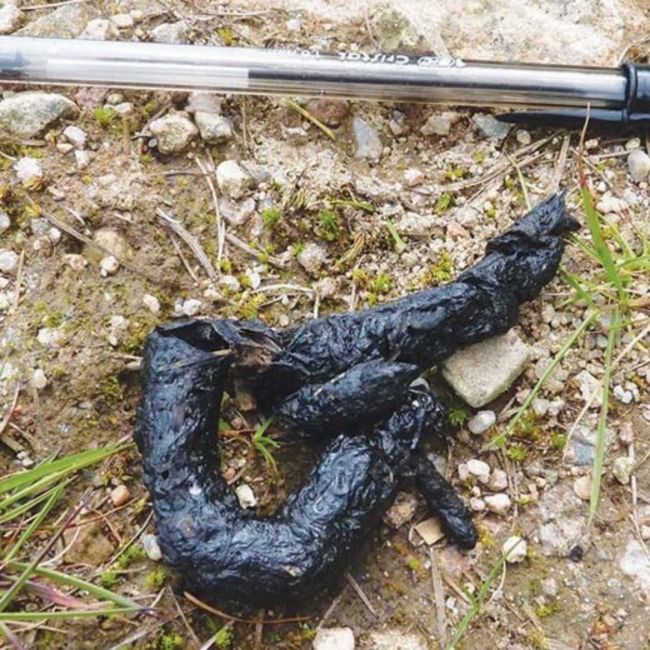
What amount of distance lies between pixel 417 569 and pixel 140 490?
0.69 meters

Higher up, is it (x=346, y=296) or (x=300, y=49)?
(x=300, y=49)

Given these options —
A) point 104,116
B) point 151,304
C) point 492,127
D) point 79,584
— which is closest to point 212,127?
point 104,116

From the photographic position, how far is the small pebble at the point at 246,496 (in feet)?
7.23

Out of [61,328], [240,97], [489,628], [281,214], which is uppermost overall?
[240,97]

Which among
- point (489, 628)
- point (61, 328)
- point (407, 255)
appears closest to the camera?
point (489, 628)

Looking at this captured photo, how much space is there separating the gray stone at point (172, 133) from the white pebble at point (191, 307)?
1.46 ft

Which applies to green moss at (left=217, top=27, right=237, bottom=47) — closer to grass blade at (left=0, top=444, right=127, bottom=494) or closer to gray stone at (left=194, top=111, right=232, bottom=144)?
gray stone at (left=194, top=111, right=232, bottom=144)

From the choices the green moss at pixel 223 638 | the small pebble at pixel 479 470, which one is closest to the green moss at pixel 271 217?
the small pebble at pixel 479 470

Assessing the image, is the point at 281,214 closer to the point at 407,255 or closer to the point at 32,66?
the point at 407,255

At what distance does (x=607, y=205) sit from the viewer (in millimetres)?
2506

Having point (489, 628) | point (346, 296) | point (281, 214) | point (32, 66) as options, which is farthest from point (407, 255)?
point (32, 66)

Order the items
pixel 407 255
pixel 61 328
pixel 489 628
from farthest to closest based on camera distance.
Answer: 1. pixel 407 255
2. pixel 61 328
3. pixel 489 628

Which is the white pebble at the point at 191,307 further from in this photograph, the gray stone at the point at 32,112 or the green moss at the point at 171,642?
the green moss at the point at 171,642

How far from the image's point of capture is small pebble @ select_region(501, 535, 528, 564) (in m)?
2.17
